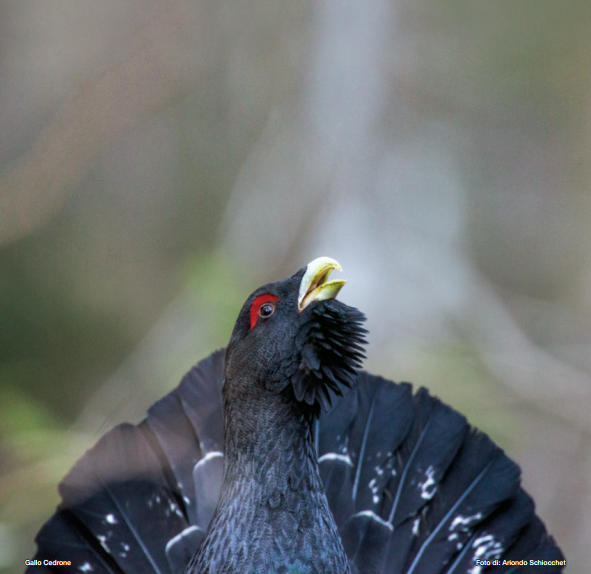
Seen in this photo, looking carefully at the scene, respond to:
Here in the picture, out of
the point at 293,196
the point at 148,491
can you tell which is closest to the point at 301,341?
the point at 148,491

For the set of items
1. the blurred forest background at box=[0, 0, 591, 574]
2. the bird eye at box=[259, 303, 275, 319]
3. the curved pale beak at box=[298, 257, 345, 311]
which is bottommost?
the bird eye at box=[259, 303, 275, 319]

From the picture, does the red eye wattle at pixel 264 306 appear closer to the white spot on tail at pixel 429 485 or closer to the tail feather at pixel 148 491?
the tail feather at pixel 148 491

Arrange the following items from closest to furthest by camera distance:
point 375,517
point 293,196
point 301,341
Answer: point 301,341
point 375,517
point 293,196

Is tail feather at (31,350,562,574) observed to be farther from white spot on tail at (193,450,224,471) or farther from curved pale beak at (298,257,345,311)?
curved pale beak at (298,257,345,311)

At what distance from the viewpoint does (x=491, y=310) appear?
17.8ft

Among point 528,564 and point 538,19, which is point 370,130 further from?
point 528,564

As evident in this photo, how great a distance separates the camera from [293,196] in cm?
530

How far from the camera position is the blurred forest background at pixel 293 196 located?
4.43 metres

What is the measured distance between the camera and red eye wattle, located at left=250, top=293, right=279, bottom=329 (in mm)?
2365

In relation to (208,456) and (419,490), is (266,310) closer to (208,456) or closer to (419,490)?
(208,456)

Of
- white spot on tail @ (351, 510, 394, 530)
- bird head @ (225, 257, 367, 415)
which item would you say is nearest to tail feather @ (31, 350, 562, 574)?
white spot on tail @ (351, 510, 394, 530)

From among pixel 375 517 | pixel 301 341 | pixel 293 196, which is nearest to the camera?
pixel 301 341

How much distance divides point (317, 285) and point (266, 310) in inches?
6.6

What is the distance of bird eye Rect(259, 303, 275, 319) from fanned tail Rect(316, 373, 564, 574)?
0.77 meters
